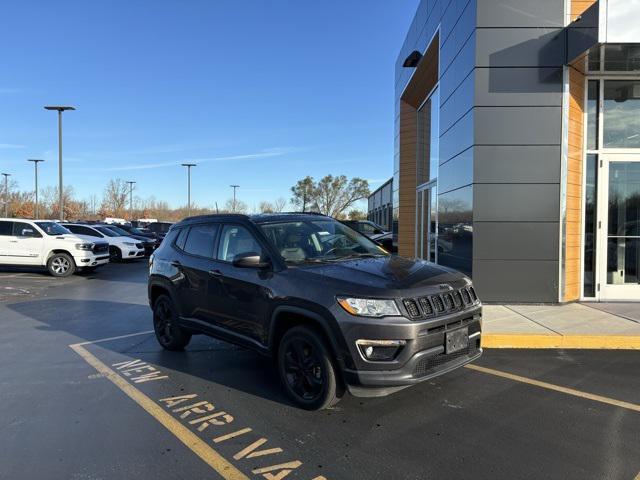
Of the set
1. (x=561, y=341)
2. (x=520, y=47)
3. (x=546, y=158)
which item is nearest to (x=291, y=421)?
(x=561, y=341)

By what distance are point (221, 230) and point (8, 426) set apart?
2.71 meters

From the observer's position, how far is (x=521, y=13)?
339 inches

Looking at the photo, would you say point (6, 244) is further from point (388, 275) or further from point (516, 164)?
point (388, 275)

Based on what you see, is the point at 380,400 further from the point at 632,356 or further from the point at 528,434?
the point at 632,356

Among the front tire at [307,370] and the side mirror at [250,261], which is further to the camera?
the side mirror at [250,261]

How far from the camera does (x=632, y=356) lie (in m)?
5.84

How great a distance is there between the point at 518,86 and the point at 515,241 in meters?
2.84

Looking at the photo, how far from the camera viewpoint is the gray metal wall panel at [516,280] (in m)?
8.62

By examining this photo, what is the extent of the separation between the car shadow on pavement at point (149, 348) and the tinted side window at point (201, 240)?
1.26 metres

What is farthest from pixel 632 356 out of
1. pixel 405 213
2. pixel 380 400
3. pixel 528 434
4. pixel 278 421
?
pixel 405 213

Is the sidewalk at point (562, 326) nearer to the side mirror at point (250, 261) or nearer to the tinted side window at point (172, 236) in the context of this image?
the side mirror at point (250, 261)

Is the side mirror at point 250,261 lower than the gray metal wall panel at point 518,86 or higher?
lower

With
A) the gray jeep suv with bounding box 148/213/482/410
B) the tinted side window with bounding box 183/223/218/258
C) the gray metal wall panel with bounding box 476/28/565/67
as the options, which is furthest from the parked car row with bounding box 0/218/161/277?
the gray metal wall panel with bounding box 476/28/565/67

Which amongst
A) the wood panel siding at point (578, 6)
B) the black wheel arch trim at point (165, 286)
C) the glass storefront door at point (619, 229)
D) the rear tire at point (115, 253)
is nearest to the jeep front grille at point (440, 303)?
the black wheel arch trim at point (165, 286)
